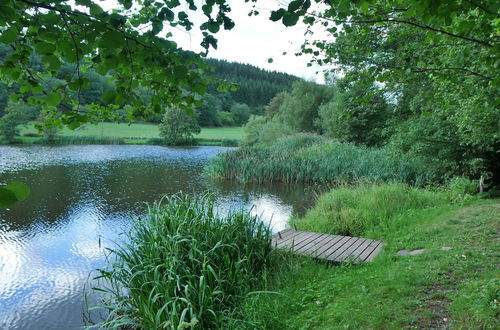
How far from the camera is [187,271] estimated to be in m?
4.07

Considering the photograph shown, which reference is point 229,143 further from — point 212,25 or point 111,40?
point 111,40

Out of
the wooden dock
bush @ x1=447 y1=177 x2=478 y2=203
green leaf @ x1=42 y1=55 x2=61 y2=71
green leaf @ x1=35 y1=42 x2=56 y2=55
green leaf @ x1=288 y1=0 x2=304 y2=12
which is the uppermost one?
green leaf @ x1=288 y1=0 x2=304 y2=12

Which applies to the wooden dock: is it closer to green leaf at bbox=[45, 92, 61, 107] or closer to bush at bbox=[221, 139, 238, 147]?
green leaf at bbox=[45, 92, 61, 107]

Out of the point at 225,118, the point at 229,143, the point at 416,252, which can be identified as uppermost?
the point at 225,118

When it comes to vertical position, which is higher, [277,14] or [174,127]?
[277,14]

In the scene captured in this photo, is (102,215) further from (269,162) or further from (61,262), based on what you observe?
(269,162)

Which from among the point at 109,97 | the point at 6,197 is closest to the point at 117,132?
the point at 109,97

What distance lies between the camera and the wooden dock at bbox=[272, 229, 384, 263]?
517 centimetres

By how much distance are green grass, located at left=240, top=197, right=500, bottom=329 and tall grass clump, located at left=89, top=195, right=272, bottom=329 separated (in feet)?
1.17

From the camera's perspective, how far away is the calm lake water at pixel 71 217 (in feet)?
16.8

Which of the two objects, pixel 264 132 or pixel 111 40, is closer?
pixel 111 40

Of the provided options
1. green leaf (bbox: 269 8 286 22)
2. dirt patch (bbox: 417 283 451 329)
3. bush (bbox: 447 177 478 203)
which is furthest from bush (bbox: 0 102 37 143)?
green leaf (bbox: 269 8 286 22)

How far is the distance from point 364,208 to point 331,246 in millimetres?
2397

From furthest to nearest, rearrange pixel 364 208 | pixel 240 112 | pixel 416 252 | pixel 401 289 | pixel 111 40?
pixel 240 112, pixel 364 208, pixel 416 252, pixel 401 289, pixel 111 40
